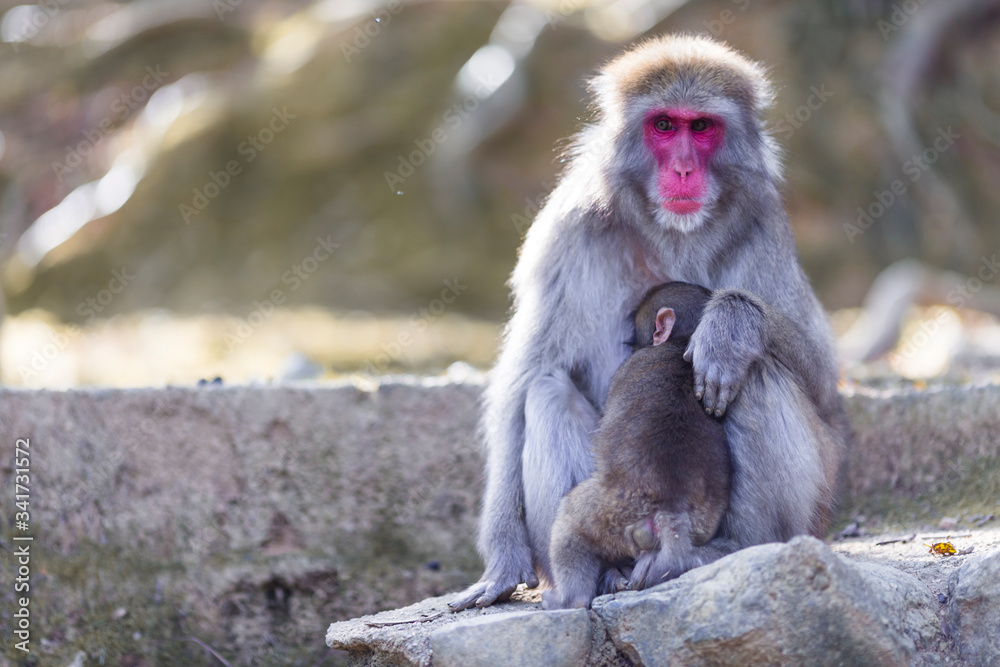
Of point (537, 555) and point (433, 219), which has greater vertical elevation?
point (433, 219)

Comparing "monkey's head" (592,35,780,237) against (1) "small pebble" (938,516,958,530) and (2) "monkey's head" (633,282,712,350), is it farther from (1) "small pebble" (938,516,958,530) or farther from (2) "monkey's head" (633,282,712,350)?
(1) "small pebble" (938,516,958,530)

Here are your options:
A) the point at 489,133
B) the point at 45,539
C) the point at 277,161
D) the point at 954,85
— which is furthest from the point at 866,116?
the point at 45,539

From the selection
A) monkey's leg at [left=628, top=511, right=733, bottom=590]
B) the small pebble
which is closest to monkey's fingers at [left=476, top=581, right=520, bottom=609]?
monkey's leg at [left=628, top=511, right=733, bottom=590]

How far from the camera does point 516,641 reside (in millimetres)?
2848

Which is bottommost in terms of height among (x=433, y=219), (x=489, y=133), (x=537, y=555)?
(x=537, y=555)

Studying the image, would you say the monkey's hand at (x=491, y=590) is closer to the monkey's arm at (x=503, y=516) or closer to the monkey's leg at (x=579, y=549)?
the monkey's arm at (x=503, y=516)

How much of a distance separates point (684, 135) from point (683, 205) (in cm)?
25

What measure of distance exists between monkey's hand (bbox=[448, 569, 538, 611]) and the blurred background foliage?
22.2 feet

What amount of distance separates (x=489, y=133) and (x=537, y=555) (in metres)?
8.30

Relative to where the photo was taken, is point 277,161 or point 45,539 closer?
point 45,539

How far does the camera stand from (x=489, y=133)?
1127 cm

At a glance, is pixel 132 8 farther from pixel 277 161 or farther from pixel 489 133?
pixel 489 133

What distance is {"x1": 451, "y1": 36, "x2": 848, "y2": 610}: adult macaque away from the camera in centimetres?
315

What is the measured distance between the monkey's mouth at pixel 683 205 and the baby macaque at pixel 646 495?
576mm
